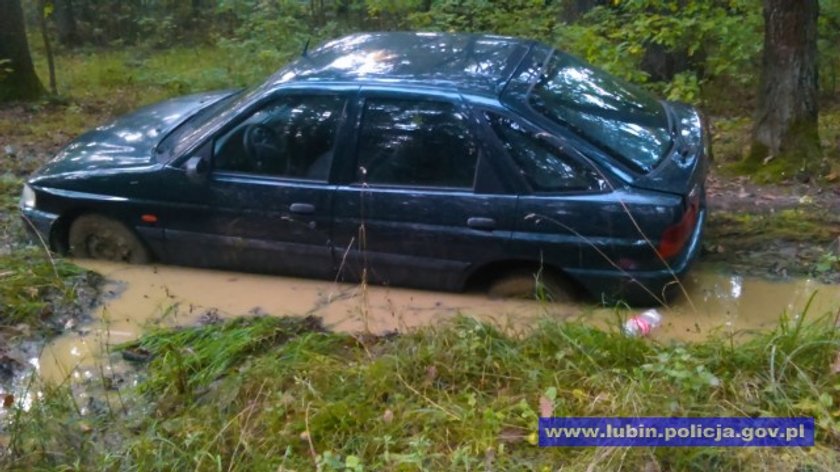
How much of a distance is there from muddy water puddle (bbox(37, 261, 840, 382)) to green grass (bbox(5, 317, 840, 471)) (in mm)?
448

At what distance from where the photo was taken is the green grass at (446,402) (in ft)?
12.8

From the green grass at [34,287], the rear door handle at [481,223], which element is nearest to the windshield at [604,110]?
the rear door handle at [481,223]

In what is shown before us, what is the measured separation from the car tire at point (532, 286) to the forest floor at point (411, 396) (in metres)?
0.86

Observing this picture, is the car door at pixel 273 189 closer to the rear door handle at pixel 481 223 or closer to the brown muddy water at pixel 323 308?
the brown muddy water at pixel 323 308

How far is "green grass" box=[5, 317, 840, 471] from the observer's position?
12.8ft

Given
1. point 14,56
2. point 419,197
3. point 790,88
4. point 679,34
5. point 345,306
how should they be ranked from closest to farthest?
point 419,197, point 345,306, point 790,88, point 679,34, point 14,56

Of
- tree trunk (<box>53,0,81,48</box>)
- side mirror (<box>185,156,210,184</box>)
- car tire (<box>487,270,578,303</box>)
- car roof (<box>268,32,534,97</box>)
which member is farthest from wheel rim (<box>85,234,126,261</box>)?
tree trunk (<box>53,0,81,48</box>)

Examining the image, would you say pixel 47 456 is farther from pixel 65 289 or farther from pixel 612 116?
pixel 612 116

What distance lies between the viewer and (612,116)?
5770mm

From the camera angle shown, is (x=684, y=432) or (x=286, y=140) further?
(x=286, y=140)

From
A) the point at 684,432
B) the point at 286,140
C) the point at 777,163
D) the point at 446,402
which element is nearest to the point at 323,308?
the point at 286,140

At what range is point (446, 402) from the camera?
4.26 m

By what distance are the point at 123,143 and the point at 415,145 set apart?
7.15ft

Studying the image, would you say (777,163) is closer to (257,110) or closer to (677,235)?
(677,235)
